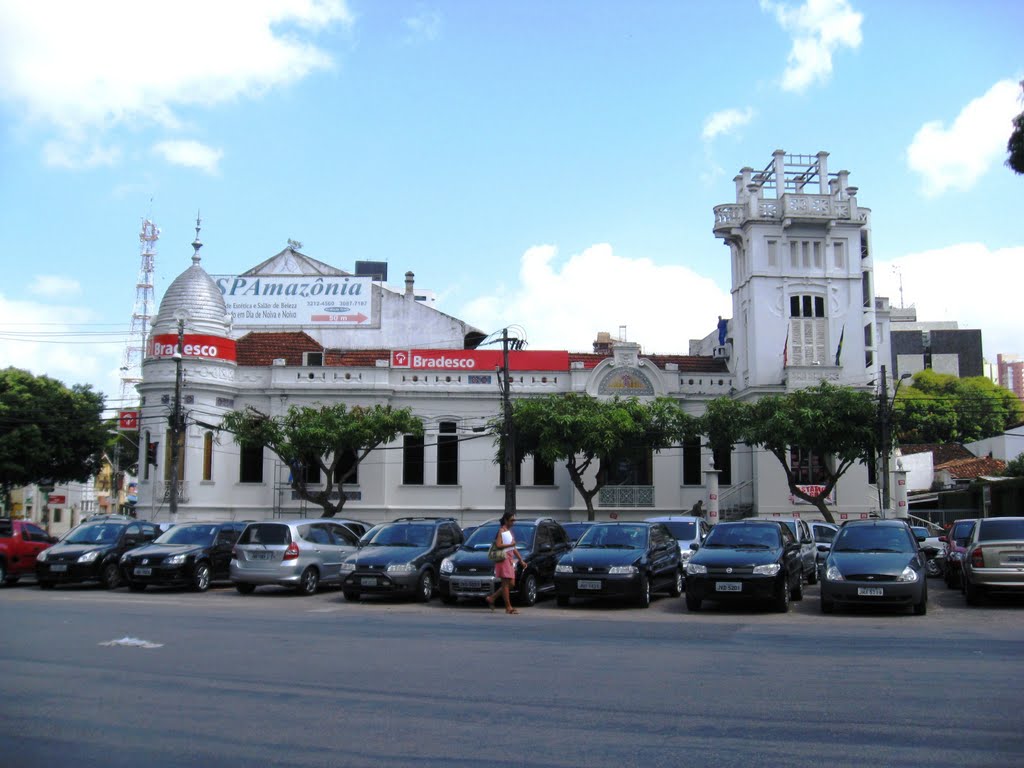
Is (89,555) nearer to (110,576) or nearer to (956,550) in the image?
(110,576)

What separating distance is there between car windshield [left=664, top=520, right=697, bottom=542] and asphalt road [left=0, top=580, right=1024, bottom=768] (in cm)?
698

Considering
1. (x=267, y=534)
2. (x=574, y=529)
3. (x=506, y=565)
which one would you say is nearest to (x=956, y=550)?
(x=574, y=529)

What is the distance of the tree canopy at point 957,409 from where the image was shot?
68.1m

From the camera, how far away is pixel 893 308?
94812 millimetres

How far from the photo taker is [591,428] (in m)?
33.9

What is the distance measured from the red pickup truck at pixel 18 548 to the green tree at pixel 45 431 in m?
17.2

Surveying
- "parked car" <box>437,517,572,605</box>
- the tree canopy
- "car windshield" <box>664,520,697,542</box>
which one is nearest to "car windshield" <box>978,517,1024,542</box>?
"car windshield" <box>664,520,697,542</box>

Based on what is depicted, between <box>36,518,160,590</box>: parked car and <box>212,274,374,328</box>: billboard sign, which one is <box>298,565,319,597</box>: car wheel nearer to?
<box>36,518,160,590</box>: parked car

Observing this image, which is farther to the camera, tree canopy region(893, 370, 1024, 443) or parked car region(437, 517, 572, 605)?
tree canopy region(893, 370, 1024, 443)

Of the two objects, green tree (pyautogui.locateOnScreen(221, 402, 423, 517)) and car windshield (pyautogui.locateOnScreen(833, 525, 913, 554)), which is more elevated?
green tree (pyautogui.locateOnScreen(221, 402, 423, 517))

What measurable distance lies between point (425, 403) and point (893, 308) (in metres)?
68.6

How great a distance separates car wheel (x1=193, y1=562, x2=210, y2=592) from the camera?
21.8m

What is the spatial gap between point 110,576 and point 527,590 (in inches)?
410

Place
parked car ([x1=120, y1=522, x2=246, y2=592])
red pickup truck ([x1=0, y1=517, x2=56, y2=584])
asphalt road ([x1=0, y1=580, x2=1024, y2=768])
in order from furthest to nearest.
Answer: red pickup truck ([x1=0, y1=517, x2=56, y2=584]) → parked car ([x1=120, y1=522, x2=246, y2=592]) → asphalt road ([x1=0, y1=580, x2=1024, y2=768])
